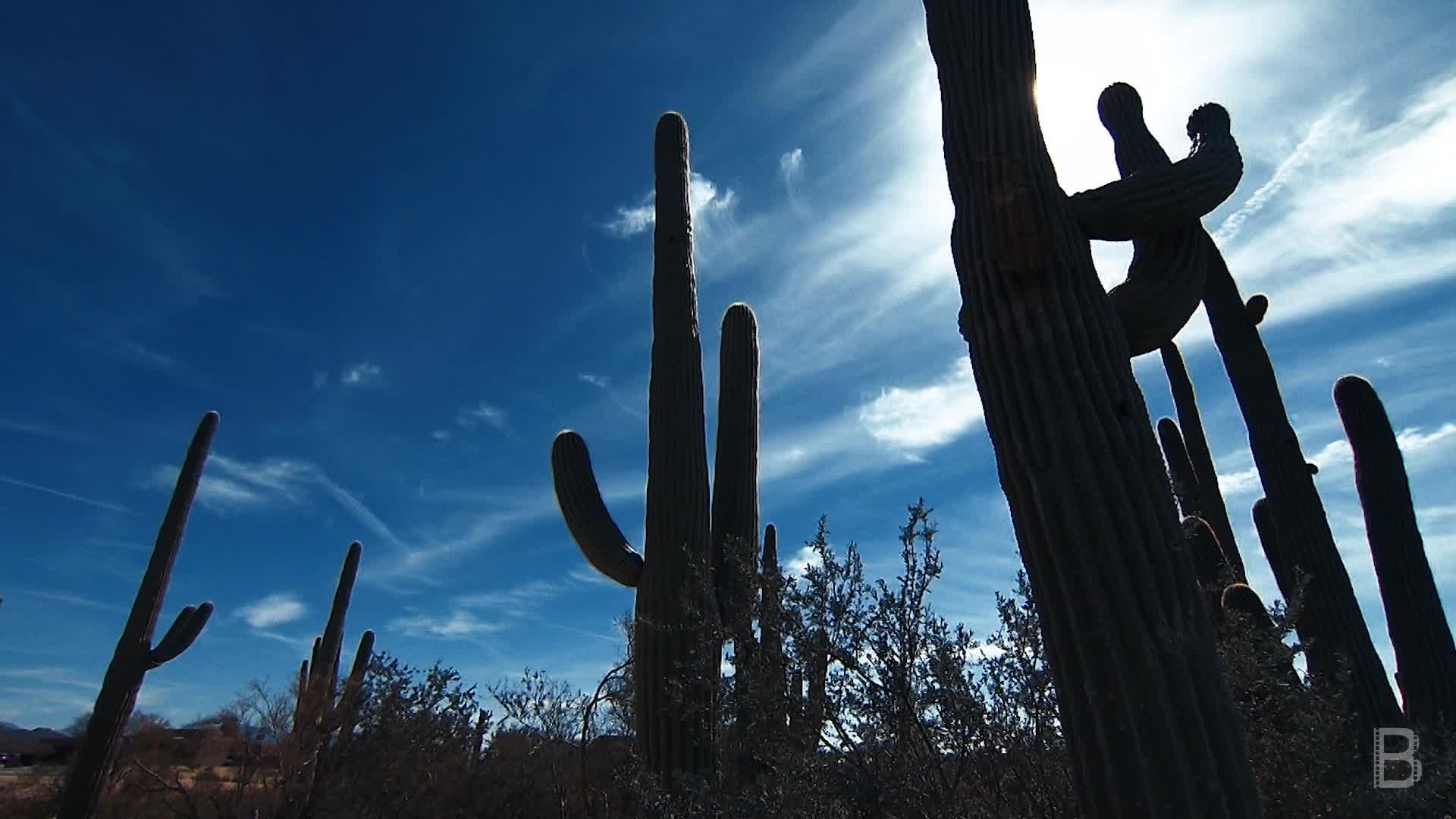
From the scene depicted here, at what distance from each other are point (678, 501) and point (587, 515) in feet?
2.89

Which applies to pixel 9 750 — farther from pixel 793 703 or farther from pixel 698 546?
pixel 793 703

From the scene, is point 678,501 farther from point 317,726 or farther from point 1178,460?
point 1178,460

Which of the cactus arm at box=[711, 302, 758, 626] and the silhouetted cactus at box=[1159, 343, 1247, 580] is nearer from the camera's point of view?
the cactus arm at box=[711, 302, 758, 626]

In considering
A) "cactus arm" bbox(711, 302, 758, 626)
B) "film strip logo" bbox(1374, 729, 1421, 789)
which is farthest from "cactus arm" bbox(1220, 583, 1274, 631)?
"cactus arm" bbox(711, 302, 758, 626)

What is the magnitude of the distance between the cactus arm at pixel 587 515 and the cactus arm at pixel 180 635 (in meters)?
6.84

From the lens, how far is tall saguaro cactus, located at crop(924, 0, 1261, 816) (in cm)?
261

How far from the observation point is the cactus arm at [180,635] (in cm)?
1060

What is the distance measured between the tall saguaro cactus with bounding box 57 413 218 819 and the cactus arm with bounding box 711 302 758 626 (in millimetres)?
7803

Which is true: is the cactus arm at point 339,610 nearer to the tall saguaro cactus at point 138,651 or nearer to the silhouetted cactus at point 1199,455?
the tall saguaro cactus at point 138,651

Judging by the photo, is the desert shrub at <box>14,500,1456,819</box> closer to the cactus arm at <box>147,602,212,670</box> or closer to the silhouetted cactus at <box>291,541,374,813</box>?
the silhouetted cactus at <box>291,541,374,813</box>

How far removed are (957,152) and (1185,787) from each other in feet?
8.25

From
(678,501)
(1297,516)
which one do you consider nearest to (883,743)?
(678,501)

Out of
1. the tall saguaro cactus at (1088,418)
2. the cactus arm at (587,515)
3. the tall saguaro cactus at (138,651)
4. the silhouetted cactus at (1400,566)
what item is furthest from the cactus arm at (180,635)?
the silhouetted cactus at (1400,566)

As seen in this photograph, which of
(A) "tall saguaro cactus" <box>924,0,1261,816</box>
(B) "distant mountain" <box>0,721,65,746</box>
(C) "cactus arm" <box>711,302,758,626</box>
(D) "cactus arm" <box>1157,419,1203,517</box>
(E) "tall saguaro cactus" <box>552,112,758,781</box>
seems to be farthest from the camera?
(B) "distant mountain" <box>0,721,65,746</box>
